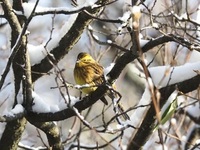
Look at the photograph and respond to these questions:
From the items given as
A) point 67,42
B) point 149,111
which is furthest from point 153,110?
point 67,42

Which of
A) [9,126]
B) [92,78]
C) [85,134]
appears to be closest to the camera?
[9,126]

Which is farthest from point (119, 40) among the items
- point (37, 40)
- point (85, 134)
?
point (85, 134)

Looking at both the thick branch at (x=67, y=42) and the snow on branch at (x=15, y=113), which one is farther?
the thick branch at (x=67, y=42)

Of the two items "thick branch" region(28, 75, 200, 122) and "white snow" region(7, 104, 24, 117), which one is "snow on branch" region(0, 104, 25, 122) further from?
"thick branch" region(28, 75, 200, 122)

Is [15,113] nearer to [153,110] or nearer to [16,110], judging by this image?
[16,110]

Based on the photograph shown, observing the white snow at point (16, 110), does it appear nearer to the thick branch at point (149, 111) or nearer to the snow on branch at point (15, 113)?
the snow on branch at point (15, 113)

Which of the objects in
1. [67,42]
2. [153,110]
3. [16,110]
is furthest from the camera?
[67,42]

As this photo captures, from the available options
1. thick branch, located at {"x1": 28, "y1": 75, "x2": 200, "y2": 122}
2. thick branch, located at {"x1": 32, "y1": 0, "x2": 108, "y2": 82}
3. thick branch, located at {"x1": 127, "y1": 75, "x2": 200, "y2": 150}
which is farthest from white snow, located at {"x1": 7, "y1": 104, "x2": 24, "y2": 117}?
thick branch, located at {"x1": 127, "y1": 75, "x2": 200, "y2": 150}

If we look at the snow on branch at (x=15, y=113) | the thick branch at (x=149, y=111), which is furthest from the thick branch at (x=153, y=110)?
the snow on branch at (x=15, y=113)

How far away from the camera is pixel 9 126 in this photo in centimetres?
417

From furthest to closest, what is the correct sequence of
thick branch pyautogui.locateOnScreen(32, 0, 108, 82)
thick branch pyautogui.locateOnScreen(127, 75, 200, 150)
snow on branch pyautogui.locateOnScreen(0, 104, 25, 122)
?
thick branch pyautogui.locateOnScreen(32, 0, 108, 82) < snow on branch pyautogui.locateOnScreen(0, 104, 25, 122) < thick branch pyautogui.locateOnScreen(127, 75, 200, 150)

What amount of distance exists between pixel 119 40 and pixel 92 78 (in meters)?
2.37

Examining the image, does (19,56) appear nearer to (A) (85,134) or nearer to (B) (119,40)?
(B) (119,40)

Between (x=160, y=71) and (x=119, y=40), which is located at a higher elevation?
(x=119, y=40)
